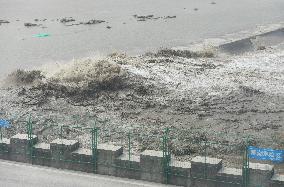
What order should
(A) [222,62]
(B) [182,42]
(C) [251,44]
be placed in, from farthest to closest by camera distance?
1. (B) [182,42]
2. (C) [251,44]
3. (A) [222,62]

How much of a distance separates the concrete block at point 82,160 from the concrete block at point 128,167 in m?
1.00

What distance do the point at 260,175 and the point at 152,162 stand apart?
344cm

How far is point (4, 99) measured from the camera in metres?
31.7

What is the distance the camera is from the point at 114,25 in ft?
237

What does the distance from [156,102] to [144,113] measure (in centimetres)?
169

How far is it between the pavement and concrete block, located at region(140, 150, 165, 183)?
204 millimetres

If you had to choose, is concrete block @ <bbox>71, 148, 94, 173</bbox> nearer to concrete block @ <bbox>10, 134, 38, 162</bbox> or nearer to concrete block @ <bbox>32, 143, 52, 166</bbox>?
concrete block @ <bbox>32, 143, 52, 166</bbox>

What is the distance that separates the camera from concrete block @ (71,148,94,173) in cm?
1927

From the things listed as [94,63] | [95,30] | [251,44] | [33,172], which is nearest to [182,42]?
[251,44]

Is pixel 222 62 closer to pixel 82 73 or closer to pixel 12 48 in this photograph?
pixel 82 73

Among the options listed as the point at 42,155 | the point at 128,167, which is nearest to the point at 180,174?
the point at 128,167

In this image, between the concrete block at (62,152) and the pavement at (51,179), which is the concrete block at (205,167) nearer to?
the pavement at (51,179)

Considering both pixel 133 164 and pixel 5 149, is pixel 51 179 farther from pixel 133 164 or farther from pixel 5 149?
pixel 5 149

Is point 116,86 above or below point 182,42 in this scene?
below
